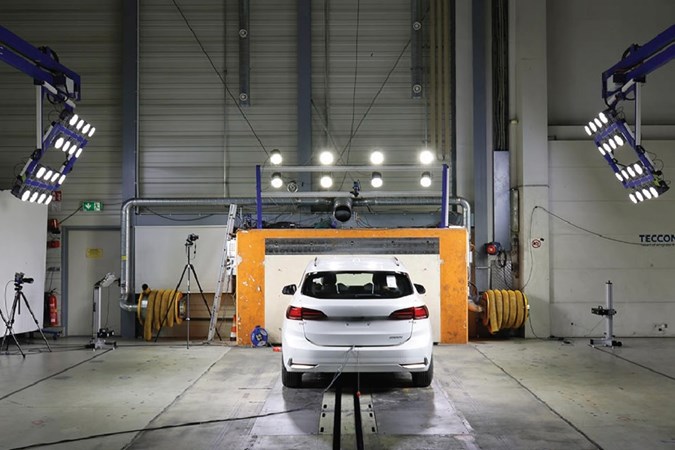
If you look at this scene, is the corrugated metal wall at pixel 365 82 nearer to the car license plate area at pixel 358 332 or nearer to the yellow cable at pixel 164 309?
the yellow cable at pixel 164 309

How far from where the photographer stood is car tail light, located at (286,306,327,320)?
7.26m

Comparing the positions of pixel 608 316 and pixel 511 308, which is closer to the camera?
pixel 608 316

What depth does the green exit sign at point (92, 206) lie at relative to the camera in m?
14.2

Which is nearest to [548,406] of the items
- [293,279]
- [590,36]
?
[293,279]

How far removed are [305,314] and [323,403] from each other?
1.01 metres

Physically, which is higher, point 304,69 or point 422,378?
point 304,69

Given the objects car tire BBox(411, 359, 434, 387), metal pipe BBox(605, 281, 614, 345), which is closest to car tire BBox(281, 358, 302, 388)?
car tire BBox(411, 359, 434, 387)

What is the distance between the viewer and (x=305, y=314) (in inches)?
288

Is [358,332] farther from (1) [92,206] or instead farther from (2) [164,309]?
(1) [92,206]

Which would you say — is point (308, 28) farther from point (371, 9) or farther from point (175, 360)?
point (175, 360)

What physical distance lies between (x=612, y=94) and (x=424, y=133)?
13.9ft

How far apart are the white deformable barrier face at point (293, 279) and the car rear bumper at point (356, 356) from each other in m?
4.42

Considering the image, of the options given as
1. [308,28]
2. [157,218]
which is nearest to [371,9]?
[308,28]

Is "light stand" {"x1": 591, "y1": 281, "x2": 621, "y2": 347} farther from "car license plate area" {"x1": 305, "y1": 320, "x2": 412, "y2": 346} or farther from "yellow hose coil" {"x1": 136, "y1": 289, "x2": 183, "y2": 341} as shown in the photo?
"yellow hose coil" {"x1": 136, "y1": 289, "x2": 183, "y2": 341}
